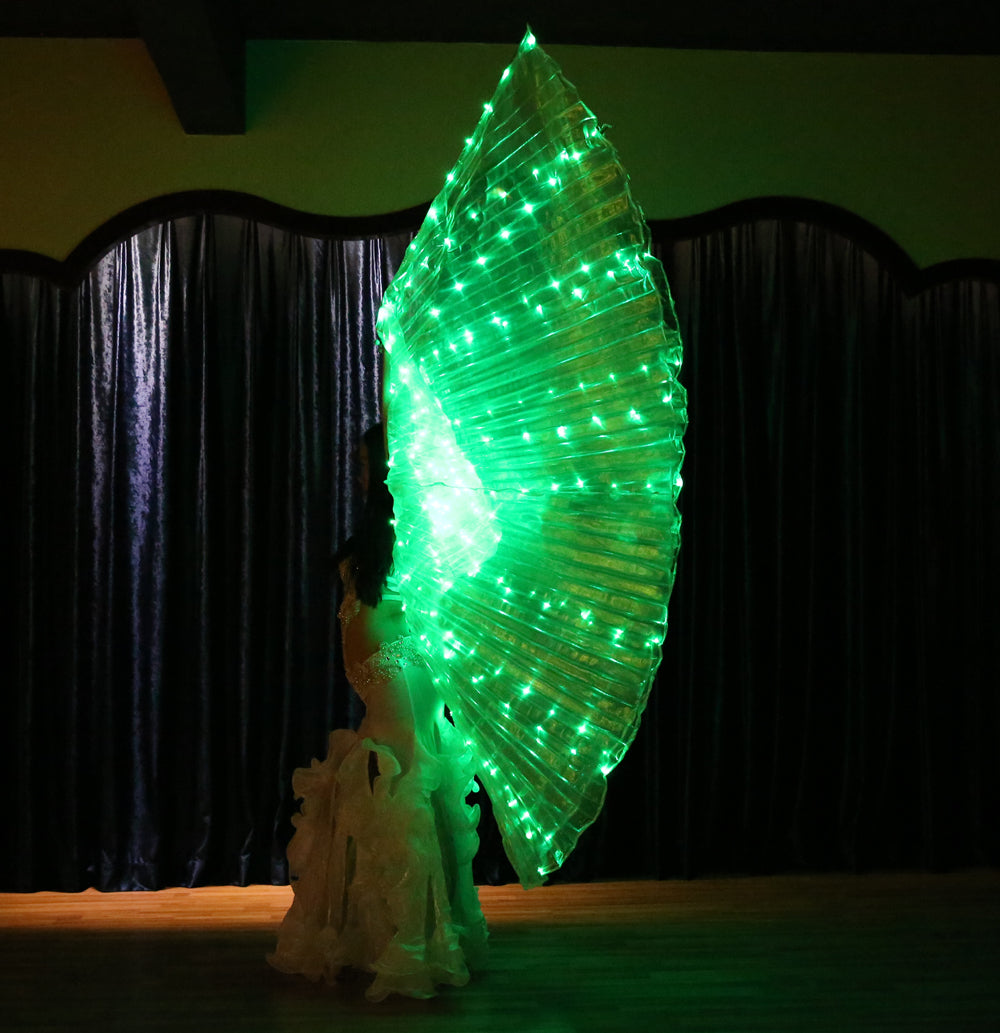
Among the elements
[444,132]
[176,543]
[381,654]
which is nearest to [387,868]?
[381,654]

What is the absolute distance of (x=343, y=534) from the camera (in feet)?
12.4

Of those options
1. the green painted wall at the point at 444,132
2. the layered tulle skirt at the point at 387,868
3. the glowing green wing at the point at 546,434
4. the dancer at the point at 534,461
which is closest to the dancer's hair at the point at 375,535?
the dancer at the point at 534,461

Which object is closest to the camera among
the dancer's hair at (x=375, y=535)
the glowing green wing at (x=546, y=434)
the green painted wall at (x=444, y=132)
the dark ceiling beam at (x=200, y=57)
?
the glowing green wing at (x=546, y=434)

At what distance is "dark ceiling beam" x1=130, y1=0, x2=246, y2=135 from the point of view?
3369 mm

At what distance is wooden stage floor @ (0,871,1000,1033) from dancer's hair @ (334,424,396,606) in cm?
91

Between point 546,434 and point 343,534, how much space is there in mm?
1532

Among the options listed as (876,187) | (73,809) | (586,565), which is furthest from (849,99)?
(73,809)

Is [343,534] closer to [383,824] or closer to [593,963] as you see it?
[383,824]

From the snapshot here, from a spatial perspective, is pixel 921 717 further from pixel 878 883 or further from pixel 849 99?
pixel 849 99

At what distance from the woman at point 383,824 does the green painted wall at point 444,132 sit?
1553mm

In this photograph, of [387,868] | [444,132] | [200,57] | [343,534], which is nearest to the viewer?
[387,868]

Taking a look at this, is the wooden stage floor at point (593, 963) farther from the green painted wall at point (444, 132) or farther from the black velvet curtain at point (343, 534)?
the green painted wall at point (444, 132)

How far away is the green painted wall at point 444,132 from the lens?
3846 millimetres

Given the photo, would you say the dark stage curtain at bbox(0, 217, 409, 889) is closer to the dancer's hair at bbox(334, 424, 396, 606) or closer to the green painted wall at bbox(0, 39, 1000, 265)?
the green painted wall at bbox(0, 39, 1000, 265)
